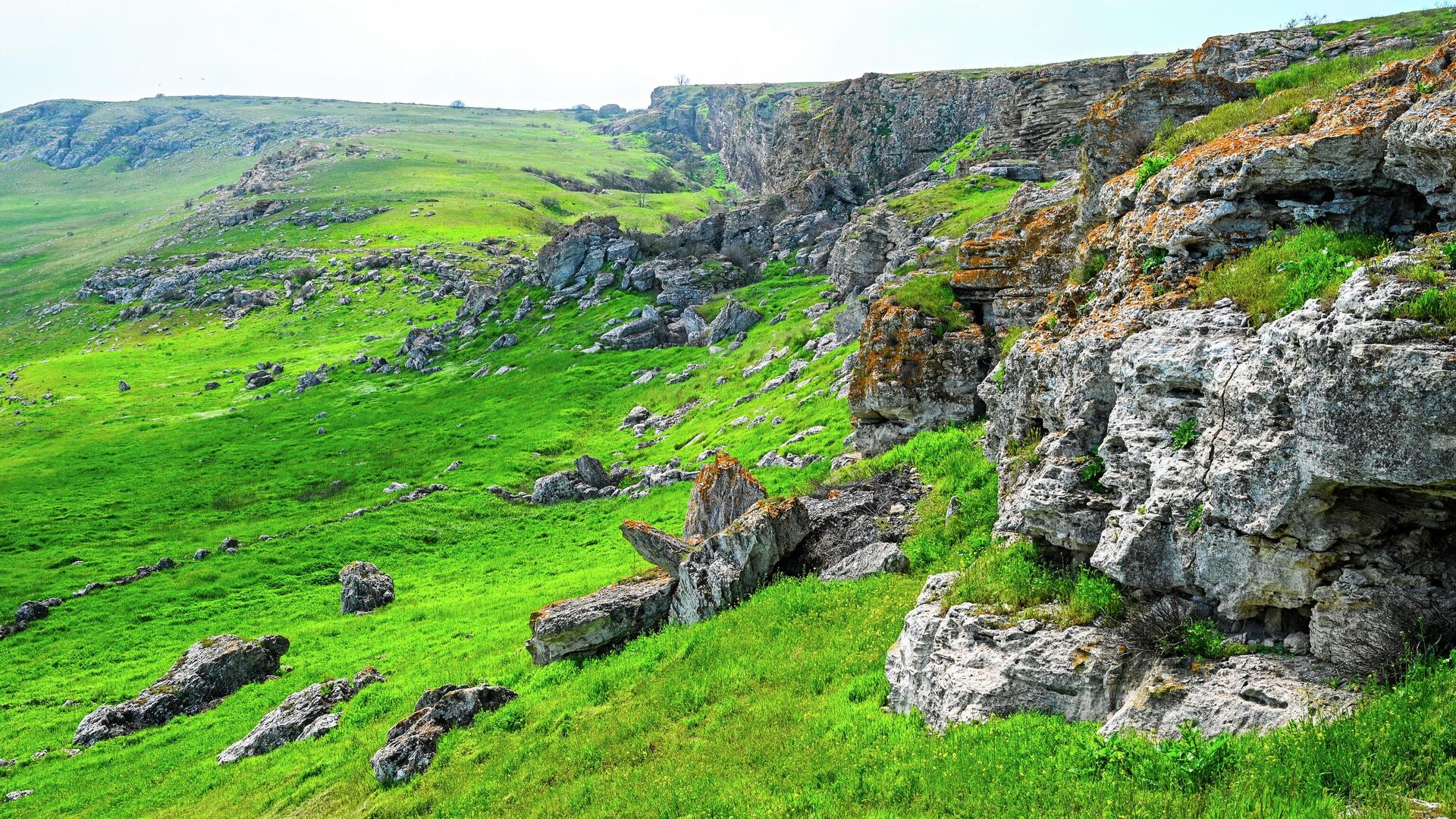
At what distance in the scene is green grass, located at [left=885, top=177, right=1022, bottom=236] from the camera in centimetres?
6462

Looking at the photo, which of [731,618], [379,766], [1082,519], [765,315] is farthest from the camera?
[765,315]

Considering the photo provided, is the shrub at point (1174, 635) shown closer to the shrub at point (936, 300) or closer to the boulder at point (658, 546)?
the boulder at point (658, 546)

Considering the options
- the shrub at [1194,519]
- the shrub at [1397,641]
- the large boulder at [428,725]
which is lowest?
the large boulder at [428,725]

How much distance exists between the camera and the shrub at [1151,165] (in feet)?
51.2

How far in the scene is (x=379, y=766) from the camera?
1662cm

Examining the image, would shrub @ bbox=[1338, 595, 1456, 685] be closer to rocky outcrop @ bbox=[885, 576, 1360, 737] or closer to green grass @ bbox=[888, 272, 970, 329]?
rocky outcrop @ bbox=[885, 576, 1360, 737]

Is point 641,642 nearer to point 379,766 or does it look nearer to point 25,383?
point 379,766

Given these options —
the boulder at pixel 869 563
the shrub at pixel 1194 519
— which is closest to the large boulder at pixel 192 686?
the boulder at pixel 869 563

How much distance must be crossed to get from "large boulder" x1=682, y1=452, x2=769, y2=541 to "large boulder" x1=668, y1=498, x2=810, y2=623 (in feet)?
14.2

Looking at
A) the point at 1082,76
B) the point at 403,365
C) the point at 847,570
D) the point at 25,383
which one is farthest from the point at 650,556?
the point at 25,383

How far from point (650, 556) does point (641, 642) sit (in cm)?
344

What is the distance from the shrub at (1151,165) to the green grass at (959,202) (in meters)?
45.3

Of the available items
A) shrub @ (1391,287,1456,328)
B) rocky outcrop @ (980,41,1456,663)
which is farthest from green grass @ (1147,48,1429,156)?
shrub @ (1391,287,1456,328)

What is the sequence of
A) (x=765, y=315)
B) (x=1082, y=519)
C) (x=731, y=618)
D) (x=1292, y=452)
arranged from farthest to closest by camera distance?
(x=765, y=315) → (x=731, y=618) → (x=1082, y=519) → (x=1292, y=452)
